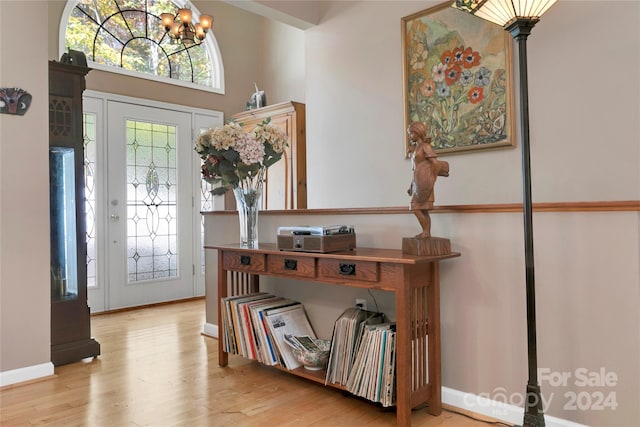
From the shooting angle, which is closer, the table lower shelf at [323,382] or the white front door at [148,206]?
the table lower shelf at [323,382]

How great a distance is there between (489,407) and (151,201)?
12.6 ft

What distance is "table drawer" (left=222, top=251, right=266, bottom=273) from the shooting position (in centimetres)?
256

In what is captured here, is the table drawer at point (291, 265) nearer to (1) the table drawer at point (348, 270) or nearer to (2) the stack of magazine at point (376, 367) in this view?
(1) the table drawer at point (348, 270)

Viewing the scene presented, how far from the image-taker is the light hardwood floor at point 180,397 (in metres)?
2.08

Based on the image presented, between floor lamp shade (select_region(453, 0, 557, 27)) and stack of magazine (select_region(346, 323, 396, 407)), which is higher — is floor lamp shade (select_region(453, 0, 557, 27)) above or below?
above

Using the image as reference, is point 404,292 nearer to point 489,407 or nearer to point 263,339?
point 489,407

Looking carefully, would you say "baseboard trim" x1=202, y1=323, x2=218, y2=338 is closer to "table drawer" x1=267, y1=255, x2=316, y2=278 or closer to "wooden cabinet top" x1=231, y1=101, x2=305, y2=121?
"table drawer" x1=267, y1=255, x2=316, y2=278

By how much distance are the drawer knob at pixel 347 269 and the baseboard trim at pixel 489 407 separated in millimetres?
736

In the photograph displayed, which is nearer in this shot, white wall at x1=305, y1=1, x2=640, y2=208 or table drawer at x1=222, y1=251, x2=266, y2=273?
white wall at x1=305, y1=1, x2=640, y2=208

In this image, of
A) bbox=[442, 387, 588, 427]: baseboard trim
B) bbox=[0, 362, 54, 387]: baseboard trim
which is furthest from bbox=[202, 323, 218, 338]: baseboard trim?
bbox=[442, 387, 588, 427]: baseboard trim

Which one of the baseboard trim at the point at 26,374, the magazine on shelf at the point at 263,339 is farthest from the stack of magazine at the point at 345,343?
the baseboard trim at the point at 26,374

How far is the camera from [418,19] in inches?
121

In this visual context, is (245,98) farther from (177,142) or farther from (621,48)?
(621,48)

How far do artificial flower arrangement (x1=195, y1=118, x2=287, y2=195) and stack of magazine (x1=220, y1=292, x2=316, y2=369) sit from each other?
702 mm
